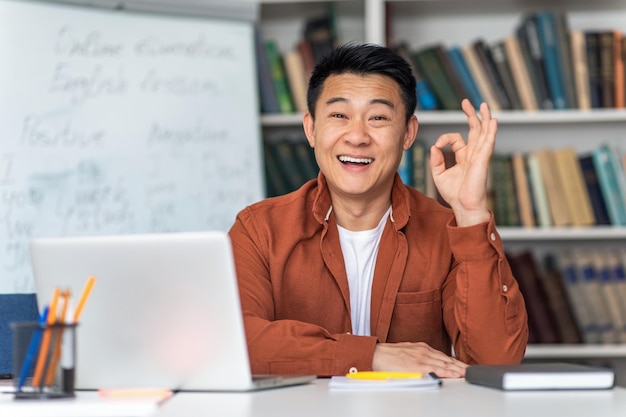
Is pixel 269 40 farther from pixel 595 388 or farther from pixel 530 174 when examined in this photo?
pixel 595 388

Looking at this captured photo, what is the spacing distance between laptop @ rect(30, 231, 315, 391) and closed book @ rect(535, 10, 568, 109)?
7.21 feet

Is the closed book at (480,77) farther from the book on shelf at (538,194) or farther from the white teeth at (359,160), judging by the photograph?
the white teeth at (359,160)

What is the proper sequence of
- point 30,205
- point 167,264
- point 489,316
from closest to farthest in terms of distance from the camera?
point 167,264, point 489,316, point 30,205

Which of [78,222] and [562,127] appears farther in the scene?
[562,127]

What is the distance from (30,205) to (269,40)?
1194 millimetres

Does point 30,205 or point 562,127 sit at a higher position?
point 562,127

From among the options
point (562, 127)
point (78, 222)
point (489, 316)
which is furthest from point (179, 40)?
point (489, 316)

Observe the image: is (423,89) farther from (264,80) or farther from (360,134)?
(360,134)

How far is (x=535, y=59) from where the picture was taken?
128 inches

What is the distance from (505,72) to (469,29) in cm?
33

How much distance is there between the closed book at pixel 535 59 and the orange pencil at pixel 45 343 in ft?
7.75

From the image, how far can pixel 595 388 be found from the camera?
→ 135cm

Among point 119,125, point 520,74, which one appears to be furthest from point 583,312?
point 119,125

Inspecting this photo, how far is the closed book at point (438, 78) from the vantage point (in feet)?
10.8
